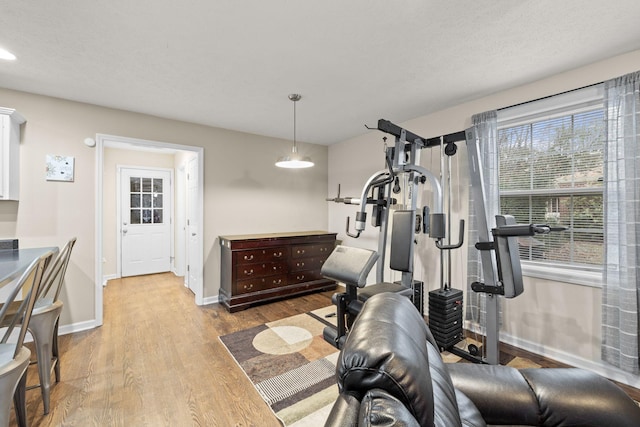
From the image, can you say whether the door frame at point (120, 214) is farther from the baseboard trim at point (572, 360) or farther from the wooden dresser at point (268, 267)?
the baseboard trim at point (572, 360)

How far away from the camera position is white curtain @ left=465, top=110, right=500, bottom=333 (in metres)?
2.67

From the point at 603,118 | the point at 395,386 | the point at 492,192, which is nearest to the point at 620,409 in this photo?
the point at 395,386

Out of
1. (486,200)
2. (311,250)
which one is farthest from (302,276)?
(486,200)

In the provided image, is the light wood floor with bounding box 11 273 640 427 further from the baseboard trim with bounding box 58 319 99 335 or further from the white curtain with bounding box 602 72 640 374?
the white curtain with bounding box 602 72 640 374

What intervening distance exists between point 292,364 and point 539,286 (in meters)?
2.35

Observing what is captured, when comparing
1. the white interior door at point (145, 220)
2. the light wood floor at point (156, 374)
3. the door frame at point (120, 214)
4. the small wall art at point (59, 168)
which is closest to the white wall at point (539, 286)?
the light wood floor at point (156, 374)

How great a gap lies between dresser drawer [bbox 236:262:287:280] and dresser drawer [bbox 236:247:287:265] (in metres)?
0.06

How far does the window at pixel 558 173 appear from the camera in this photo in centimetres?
228

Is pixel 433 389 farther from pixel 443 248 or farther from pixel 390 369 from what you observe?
pixel 443 248

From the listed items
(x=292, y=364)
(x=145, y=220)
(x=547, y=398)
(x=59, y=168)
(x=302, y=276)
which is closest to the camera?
(x=547, y=398)

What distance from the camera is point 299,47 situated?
6.57 ft

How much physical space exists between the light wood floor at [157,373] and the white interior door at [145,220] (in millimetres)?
1739

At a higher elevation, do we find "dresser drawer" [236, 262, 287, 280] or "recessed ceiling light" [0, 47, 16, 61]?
"recessed ceiling light" [0, 47, 16, 61]

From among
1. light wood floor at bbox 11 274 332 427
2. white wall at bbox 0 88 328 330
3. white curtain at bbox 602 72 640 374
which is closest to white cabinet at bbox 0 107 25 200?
white wall at bbox 0 88 328 330
